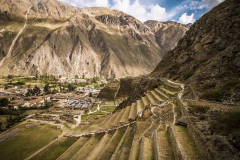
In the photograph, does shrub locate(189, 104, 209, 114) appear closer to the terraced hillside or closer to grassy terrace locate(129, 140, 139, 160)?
the terraced hillside

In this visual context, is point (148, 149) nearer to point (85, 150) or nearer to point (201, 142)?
point (201, 142)

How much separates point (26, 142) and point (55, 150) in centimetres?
949

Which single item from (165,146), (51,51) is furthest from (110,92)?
(51,51)

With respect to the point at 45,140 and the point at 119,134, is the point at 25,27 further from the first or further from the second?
the point at 119,134

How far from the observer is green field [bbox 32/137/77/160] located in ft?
67.8

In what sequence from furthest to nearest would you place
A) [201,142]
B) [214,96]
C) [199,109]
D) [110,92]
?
1. [110,92]
2. [214,96]
3. [199,109]
4. [201,142]

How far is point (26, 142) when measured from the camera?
90.3 ft

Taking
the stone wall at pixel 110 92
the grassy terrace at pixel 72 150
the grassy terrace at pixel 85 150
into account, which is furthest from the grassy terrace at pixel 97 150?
the stone wall at pixel 110 92

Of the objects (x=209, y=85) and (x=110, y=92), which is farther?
(x=110, y=92)

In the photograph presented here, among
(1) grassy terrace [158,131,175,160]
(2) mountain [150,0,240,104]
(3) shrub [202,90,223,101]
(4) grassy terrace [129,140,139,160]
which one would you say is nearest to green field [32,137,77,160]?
(4) grassy terrace [129,140,139,160]

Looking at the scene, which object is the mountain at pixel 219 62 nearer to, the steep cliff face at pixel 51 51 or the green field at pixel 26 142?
the green field at pixel 26 142

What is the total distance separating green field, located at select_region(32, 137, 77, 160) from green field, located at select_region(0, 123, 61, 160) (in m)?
4.02

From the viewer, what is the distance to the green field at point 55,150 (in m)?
20.7

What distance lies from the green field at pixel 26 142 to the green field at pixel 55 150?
4.02 metres
